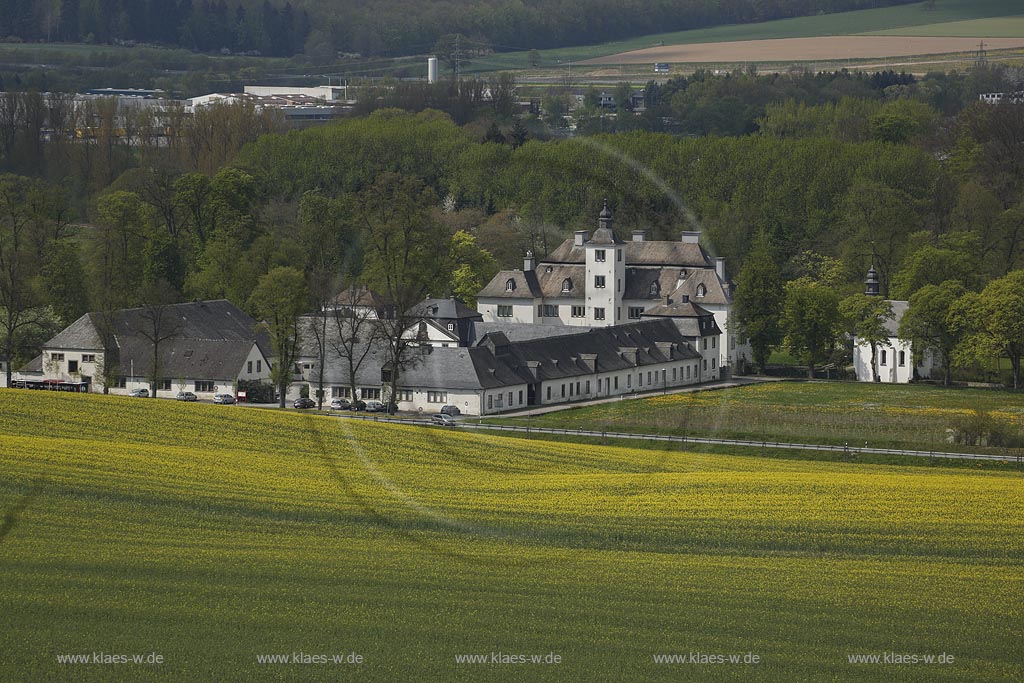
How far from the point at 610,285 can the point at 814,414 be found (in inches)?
854

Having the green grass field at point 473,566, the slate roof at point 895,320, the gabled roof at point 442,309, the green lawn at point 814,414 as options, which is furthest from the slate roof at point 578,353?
the green grass field at point 473,566

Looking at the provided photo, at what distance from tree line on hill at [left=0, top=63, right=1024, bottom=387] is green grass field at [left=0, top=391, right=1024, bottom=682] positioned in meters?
32.5

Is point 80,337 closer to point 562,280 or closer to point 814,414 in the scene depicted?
point 562,280

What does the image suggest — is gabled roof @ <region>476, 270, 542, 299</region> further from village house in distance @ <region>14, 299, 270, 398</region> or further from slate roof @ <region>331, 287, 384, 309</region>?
village house in distance @ <region>14, 299, 270, 398</region>

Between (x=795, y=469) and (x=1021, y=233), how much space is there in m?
49.2

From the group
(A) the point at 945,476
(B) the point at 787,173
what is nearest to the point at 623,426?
(A) the point at 945,476

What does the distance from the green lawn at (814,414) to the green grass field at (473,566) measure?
12371 millimetres

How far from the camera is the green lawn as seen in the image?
5625 cm

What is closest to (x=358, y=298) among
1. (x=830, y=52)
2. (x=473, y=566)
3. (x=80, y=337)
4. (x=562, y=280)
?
(x=80, y=337)

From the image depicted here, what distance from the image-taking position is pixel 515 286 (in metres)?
83.4

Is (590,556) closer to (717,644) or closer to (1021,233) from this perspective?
(717,644)

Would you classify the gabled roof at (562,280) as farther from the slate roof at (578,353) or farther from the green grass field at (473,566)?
the green grass field at (473,566)

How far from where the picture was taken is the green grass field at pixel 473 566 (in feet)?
85.0

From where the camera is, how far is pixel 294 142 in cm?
12562
